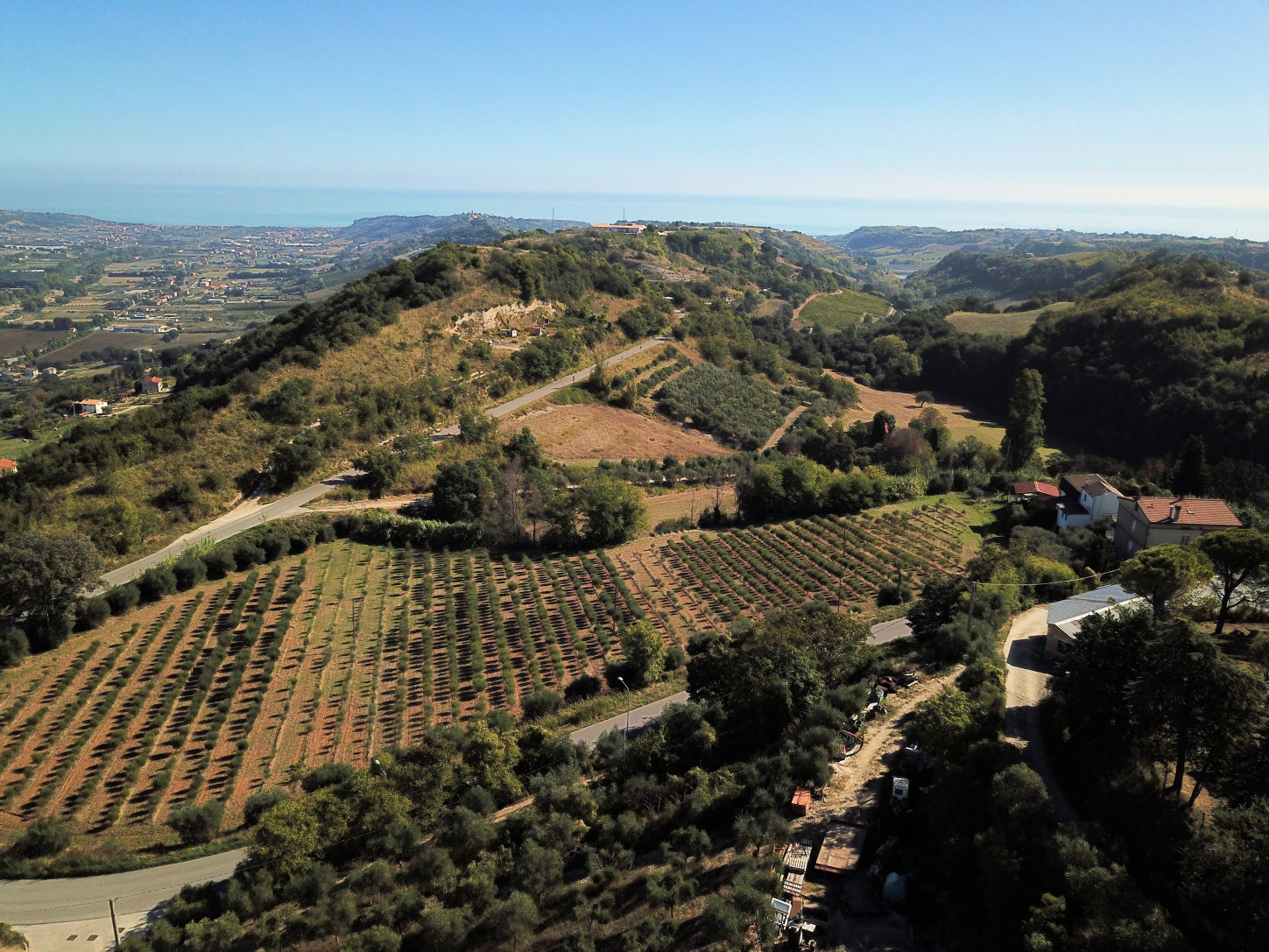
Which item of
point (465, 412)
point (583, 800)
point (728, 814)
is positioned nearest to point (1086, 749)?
point (728, 814)

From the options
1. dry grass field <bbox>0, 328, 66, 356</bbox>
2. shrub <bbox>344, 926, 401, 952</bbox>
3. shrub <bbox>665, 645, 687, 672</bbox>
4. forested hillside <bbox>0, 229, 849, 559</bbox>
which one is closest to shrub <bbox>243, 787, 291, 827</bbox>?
shrub <bbox>344, 926, 401, 952</bbox>

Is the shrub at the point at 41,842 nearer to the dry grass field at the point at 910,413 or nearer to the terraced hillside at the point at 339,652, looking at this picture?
the terraced hillside at the point at 339,652

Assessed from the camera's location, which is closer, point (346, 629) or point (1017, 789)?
point (1017, 789)

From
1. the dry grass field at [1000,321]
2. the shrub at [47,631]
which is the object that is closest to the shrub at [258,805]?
the shrub at [47,631]

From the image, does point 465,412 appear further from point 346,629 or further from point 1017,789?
point 1017,789

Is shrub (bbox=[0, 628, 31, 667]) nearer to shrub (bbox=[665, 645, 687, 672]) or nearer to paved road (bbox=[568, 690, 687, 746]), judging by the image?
paved road (bbox=[568, 690, 687, 746])

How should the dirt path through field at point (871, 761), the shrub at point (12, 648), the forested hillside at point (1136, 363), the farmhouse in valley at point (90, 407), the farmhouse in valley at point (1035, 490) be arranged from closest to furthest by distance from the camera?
the dirt path through field at point (871, 761) < the shrub at point (12, 648) < the farmhouse in valley at point (1035, 490) < the forested hillside at point (1136, 363) < the farmhouse in valley at point (90, 407)
